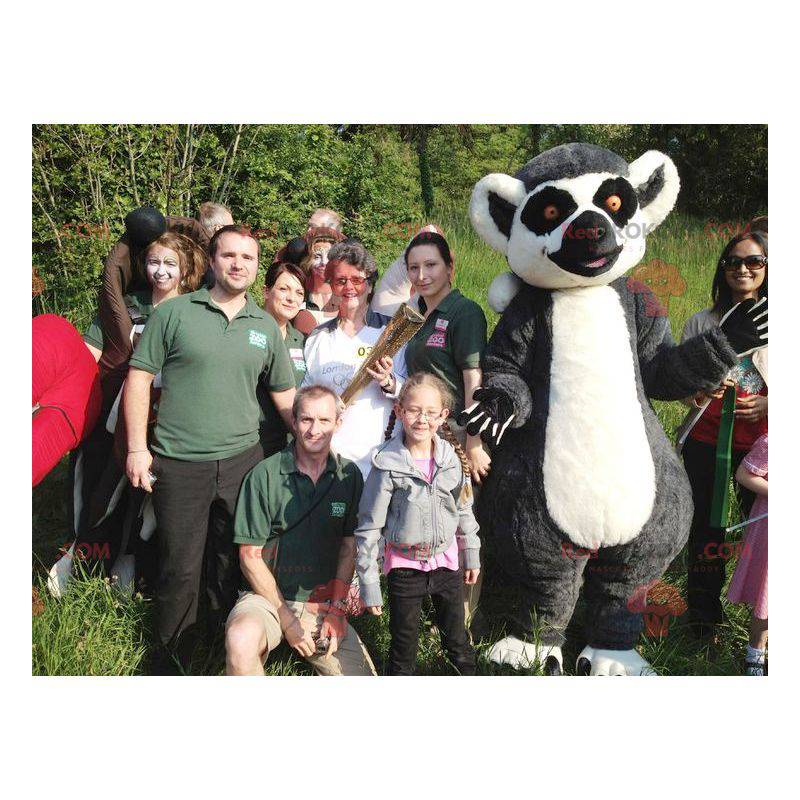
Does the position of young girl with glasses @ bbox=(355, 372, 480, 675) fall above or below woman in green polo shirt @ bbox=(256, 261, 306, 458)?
below

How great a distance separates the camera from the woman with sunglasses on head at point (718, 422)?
113 inches

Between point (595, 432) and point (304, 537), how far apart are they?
1131 mm

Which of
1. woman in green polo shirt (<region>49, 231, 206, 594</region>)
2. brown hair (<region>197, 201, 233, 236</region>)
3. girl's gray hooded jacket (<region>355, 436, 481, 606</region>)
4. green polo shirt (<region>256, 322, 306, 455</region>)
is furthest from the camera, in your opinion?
brown hair (<region>197, 201, 233, 236</region>)

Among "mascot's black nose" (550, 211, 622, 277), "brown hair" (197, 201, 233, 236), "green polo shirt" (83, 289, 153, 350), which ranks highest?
"brown hair" (197, 201, 233, 236)

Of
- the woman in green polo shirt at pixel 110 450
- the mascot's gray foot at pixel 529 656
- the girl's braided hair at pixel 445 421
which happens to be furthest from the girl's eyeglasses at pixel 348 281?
the mascot's gray foot at pixel 529 656

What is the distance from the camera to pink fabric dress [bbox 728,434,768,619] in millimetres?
2742

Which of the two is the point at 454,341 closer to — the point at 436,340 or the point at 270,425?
the point at 436,340

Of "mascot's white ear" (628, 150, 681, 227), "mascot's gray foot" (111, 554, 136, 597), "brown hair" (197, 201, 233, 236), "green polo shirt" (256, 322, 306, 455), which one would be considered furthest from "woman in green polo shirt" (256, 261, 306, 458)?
"mascot's white ear" (628, 150, 681, 227)

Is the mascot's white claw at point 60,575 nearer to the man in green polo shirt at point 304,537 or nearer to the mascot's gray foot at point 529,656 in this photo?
the man in green polo shirt at point 304,537

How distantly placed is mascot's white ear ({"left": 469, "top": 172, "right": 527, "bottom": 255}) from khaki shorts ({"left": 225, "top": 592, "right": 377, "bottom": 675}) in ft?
5.03

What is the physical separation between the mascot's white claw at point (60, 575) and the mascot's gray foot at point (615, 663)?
2.24 m

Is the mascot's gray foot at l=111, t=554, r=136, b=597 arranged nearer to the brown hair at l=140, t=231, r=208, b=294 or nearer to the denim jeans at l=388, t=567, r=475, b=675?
the brown hair at l=140, t=231, r=208, b=294

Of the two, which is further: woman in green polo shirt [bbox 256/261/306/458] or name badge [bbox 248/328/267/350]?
woman in green polo shirt [bbox 256/261/306/458]

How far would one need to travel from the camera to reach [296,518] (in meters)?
2.54
